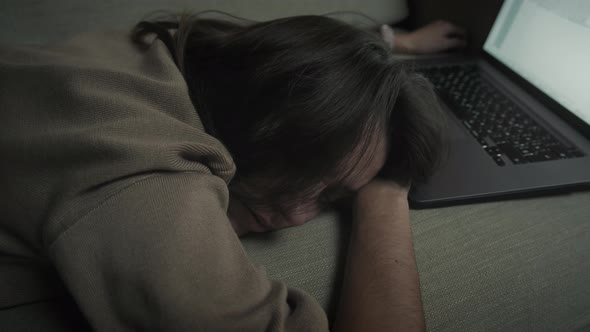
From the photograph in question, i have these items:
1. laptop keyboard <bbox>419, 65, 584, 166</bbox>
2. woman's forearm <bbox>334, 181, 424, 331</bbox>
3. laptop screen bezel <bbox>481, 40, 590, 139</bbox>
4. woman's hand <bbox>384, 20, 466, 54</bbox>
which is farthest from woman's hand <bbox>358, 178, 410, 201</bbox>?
woman's hand <bbox>384, 20, 466, 54</bbox>

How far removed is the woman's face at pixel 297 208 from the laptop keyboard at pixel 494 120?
0.19 metres

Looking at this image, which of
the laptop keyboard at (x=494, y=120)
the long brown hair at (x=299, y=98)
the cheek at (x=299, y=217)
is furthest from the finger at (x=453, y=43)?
the cheek at (x=299, y=217)

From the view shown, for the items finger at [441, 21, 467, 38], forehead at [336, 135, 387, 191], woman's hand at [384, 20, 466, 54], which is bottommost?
forehead at [336, 135, 387, 191]

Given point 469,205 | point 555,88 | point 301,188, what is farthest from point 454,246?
point 555,88

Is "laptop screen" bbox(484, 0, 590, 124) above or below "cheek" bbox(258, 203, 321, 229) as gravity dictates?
above

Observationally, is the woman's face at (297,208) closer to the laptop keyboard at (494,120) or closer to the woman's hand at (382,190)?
the woman's hand at (382,190)

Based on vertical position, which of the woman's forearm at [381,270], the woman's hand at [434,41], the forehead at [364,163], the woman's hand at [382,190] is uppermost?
the woman's hand at [434,41]

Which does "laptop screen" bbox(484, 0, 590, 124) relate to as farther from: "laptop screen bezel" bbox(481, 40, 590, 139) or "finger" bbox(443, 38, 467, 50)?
"finger" bbox(443, 38, 467, 50)

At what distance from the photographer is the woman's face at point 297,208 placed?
18.0 inches

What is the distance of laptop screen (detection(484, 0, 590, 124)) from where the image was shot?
1.75ft

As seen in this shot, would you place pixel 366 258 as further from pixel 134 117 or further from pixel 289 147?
pixel 134 117

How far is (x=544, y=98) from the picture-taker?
1.99 feet

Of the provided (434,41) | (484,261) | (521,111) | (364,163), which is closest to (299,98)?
(364,163)

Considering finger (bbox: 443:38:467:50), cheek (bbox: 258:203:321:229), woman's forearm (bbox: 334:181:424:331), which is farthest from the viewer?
finger (bbox: 443:38:467:50)
